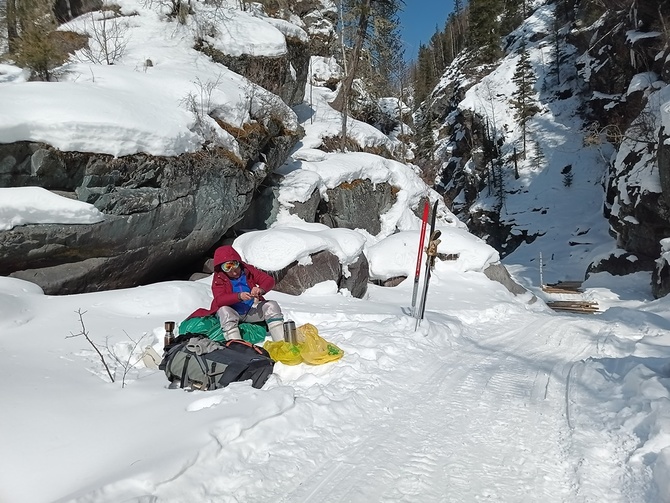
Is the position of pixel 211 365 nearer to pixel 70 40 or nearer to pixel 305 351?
pixel 305 351

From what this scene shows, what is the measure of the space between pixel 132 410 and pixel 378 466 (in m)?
2.01

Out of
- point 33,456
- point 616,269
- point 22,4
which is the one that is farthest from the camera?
point 616,269

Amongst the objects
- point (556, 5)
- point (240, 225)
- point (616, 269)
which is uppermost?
point (556, 5)

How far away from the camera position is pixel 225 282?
5.50m

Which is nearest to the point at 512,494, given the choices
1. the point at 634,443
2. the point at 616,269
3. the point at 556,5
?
the point at 634,443

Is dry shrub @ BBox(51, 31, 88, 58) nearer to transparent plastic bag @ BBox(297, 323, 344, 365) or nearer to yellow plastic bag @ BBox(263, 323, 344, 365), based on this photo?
yellow plastic bag @ BBox(263, 323, 344, 365)

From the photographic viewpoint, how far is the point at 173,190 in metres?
7.41

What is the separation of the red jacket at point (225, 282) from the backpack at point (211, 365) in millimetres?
949

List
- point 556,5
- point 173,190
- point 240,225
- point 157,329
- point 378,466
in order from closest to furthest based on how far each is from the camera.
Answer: point 378,466 → point 157,329 → point 173,190 → point 240,225 → point 556,5

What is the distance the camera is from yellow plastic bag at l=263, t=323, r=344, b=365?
174 inches

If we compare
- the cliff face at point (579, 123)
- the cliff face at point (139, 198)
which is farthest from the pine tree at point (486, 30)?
the cliff face at point (139, 198)

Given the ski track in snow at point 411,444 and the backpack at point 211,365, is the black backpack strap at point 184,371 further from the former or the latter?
the ski track in snow at point 411,444

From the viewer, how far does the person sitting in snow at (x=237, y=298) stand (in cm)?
501

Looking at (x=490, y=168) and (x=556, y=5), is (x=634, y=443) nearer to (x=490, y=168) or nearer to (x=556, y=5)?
(x=490, y=168)
